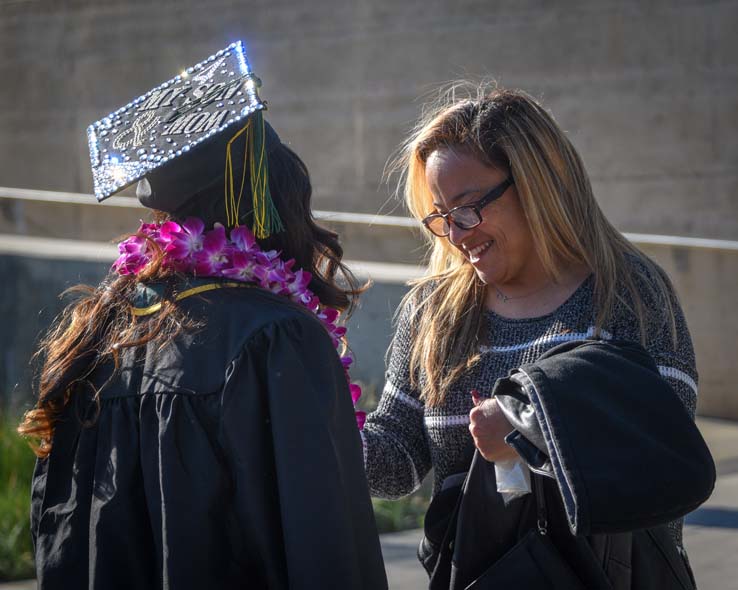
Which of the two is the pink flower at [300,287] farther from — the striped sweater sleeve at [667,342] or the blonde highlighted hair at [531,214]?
the striped sweater sleeve at [667,342]

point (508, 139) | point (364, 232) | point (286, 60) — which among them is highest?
point (286, 60)

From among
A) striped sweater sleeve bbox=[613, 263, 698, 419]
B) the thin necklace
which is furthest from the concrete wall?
striped sweater sleeve bbox=[613, 263, 698, 419]

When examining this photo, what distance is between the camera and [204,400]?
188 cm

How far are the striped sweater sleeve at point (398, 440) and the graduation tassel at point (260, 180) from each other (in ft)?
2.46

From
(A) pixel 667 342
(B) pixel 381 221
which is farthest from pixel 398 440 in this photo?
(B) pixel 381 221

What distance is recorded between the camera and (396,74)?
11867 mm

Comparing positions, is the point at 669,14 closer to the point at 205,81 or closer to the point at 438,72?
the point at 438,72

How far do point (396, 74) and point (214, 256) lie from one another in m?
10.2

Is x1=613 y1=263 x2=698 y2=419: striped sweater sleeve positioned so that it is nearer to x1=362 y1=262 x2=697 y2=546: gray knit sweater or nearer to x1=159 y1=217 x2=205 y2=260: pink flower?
x1=362 y1=262 x2=697 y2=546: gray knit sweater

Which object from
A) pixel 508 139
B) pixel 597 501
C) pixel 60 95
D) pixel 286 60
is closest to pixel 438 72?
pixel 286 60

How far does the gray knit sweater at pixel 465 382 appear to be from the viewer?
7.62ft

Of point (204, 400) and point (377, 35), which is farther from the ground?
point (377, 35)

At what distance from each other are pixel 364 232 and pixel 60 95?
7.11 metres

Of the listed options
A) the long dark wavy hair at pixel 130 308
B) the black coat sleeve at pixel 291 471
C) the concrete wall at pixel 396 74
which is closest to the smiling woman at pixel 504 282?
the long dark wavy hair at pixel 130 308
